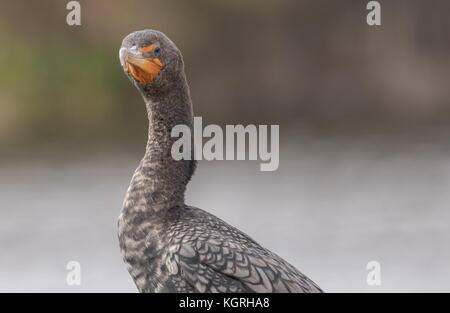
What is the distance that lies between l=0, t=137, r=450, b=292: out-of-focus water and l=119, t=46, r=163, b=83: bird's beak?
6.47 meters

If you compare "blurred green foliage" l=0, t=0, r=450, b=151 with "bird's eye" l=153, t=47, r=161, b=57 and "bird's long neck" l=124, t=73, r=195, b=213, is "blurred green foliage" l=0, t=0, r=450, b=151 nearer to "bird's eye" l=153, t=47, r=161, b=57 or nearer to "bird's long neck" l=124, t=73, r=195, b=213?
"bird's long neck" l=124, t=73, r=195, b=213

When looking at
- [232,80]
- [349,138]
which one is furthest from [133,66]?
[349,138]

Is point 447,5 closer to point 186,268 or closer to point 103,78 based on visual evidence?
point 103,78

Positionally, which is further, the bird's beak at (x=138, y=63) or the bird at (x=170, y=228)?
the bird's beak at (x=138, y=63)

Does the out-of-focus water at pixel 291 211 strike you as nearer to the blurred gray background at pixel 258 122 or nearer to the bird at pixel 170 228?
the blurred gray background at pixel 258 122

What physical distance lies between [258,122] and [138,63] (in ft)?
37.3

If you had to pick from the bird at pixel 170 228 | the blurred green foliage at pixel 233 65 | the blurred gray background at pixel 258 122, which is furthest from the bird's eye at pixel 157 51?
the blurred green foliage at pixel 233 65

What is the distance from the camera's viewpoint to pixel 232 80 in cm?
1759

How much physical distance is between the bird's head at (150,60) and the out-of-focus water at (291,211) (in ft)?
20.8

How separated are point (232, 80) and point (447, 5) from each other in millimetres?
5031

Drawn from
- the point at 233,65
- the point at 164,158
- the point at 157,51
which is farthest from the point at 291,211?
the point at 157,51

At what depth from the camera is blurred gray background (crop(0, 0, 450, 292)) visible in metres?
14.9

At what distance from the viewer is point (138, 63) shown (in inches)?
221

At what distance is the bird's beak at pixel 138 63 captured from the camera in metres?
5.62
